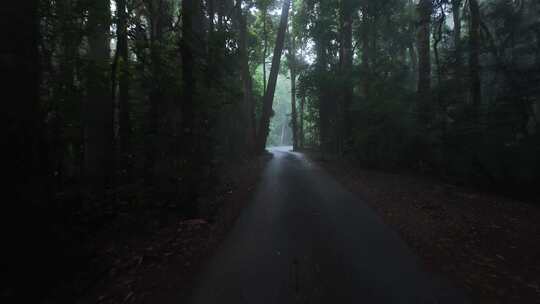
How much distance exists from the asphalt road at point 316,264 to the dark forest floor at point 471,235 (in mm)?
A: 339

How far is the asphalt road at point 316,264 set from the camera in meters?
3.19

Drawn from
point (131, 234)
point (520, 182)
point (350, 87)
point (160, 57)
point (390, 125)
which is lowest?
point (131, 234)

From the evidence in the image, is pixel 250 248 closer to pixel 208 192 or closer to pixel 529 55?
pixel 208 192

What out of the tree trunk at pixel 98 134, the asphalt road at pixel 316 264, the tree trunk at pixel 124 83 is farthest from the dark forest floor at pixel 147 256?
the tree trunk at pixel 98 134

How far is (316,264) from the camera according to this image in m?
3.92

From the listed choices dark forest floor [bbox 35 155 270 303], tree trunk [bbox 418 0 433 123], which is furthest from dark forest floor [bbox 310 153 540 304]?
tree trunk [bbox 418 0 433 123]

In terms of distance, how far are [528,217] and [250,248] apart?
6536 mm

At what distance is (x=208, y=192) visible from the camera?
26.7 feet

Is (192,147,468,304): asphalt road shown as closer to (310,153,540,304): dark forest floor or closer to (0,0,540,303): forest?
(310,153,540,304): dark forest floor

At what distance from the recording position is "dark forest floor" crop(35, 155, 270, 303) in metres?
3.20

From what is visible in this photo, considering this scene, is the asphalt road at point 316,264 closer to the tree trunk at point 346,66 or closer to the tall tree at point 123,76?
the tall tree at point 123,76

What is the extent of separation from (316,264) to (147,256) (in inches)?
104

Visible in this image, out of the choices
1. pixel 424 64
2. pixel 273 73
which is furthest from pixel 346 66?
pixel 273 73

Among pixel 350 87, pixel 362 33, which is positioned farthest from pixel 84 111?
pixel 362 33
